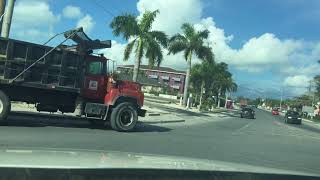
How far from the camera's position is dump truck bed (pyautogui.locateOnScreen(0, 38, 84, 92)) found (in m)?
19.7

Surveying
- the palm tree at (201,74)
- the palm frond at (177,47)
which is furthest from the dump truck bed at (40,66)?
the palm tree at (201,74)

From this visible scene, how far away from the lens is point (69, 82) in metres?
21.7

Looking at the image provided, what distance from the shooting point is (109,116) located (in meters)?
23.0

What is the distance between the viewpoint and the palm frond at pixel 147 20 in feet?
149

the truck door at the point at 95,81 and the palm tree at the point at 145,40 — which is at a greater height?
the palm tree at the point at 145,40

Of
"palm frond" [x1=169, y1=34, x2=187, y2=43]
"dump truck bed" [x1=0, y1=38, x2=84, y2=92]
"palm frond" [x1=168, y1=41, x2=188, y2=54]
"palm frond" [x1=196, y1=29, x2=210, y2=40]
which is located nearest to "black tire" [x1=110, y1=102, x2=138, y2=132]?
"dump truck bed" [x1=0, y1=38, x2=84, y2=92]

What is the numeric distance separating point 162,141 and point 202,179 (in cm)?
1639

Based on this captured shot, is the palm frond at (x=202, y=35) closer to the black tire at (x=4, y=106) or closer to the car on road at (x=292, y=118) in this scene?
→ the car on road at (x=292, y=118)

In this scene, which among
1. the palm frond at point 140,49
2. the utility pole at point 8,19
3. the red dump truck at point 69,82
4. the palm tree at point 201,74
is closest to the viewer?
the red dump truck at point 69,82

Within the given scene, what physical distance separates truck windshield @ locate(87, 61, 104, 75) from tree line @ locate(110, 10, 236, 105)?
20.4 meters

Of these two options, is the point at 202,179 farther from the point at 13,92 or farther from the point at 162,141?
the point at 13,92

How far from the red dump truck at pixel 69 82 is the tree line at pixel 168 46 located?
20.1m

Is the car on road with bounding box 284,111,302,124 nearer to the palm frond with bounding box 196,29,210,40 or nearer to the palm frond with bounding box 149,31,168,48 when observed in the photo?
the palm frond with bounding box 196,29,210,40

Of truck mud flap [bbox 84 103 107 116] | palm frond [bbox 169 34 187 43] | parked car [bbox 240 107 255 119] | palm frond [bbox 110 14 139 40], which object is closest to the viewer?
truck mud flap [bbox 84 103 107 116]
